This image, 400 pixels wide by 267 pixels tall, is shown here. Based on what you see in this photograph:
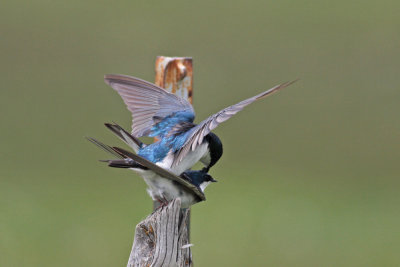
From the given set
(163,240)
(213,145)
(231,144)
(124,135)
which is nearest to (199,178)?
(213,145)

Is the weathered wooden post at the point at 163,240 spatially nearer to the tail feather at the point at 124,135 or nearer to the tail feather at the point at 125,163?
the tail feather at the point at 125,163

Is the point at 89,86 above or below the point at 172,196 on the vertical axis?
below

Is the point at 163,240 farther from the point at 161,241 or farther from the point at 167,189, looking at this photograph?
the point at 167,189

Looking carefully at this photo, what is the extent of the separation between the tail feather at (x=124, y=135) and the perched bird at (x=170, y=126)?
3 cm

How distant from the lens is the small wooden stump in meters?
3.58

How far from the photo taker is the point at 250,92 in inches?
404

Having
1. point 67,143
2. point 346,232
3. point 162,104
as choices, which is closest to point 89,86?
point 67,143

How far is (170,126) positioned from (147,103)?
0.29 metres

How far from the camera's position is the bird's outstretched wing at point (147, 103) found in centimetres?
461

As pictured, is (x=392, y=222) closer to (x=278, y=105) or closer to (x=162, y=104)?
(x=278, y=105)

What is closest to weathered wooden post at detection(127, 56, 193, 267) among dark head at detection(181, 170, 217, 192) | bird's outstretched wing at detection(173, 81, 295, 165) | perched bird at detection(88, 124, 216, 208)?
perched bird at detection(88, 124, 216, 208)

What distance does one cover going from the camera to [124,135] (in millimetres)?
4223

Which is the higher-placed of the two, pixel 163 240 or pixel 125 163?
pixel 125 163

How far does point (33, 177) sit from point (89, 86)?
1574mm
